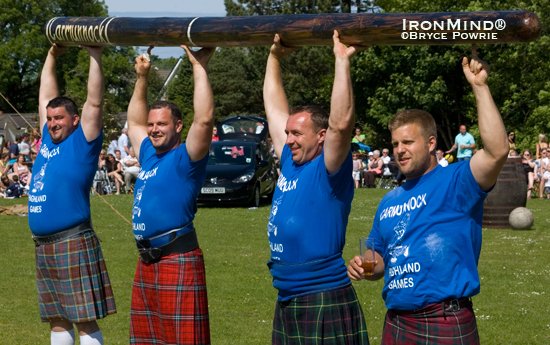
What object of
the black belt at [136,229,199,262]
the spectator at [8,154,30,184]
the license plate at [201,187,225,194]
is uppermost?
the black belt at [136,229,199,262]

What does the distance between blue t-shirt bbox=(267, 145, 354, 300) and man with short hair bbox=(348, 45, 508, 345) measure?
0.36m

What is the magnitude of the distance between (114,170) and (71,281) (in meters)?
15.2

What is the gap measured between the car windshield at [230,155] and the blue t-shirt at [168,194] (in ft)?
39.6

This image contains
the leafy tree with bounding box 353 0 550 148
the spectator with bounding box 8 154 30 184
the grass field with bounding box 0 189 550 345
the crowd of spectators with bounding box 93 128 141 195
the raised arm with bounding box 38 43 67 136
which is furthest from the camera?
the leafy tree with bounding box 353 0 550 148

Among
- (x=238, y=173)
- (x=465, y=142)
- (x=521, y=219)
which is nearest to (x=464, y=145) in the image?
(x=465, y=142)

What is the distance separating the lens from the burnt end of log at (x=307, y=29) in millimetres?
3129

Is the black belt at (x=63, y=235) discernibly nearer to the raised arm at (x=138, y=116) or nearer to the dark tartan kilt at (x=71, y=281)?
the dark tartan kilt at (x=71, y=281)

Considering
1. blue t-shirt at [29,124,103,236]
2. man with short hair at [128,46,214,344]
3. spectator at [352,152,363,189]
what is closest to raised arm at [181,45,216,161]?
man with short hair at [128,46,214,344]

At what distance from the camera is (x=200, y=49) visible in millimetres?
4129

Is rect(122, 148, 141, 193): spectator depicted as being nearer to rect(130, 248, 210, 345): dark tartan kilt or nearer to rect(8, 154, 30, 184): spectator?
rect(8, 154, 30, 184): spectator

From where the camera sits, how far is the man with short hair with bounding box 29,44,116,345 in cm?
468

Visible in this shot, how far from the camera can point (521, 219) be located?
11922 mm

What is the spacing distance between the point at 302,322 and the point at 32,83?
46.9 meters

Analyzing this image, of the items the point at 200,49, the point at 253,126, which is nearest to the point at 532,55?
the point at 253,126
